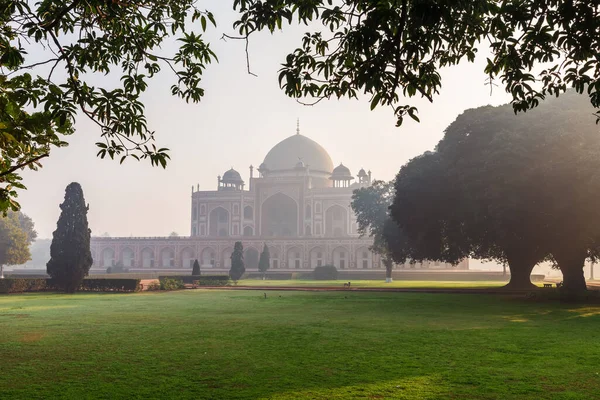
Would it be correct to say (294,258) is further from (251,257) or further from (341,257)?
(341,257)

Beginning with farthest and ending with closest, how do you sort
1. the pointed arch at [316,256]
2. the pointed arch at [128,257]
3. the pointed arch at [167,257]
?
the pointed arch at [128,257] → the pointed arch at [167,257] → the pointed arch at [316,256]

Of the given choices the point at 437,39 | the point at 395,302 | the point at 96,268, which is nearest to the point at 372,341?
the point at 437,39

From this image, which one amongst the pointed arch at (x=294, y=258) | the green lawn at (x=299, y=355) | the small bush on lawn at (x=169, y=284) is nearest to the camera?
the green lawn at (x=299, y=355)

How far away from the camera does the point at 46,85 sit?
23.0ft

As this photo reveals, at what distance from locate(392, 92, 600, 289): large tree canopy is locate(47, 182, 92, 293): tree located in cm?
1558

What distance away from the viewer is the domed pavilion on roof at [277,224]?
232 ft

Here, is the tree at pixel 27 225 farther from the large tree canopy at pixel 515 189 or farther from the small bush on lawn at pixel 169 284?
the large tree canopy at pixel 515 189

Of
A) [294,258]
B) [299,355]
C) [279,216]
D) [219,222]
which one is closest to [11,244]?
[294,258]

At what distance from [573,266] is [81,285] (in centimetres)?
2297

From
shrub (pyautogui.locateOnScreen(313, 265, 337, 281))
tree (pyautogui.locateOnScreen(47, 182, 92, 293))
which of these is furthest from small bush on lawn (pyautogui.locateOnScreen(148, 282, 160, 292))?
shrub (pyautogui.locateOnScreen(313, 265, 337, 281))

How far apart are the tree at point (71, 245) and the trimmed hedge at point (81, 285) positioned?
0.61 metres

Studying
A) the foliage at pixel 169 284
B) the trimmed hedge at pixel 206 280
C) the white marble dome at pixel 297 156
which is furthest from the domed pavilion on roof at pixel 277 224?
the foliage at pixel 169 284

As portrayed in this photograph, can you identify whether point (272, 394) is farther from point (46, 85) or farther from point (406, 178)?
point (406, 178)

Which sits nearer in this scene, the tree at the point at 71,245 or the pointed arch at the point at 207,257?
the tree at the point at 71,245
